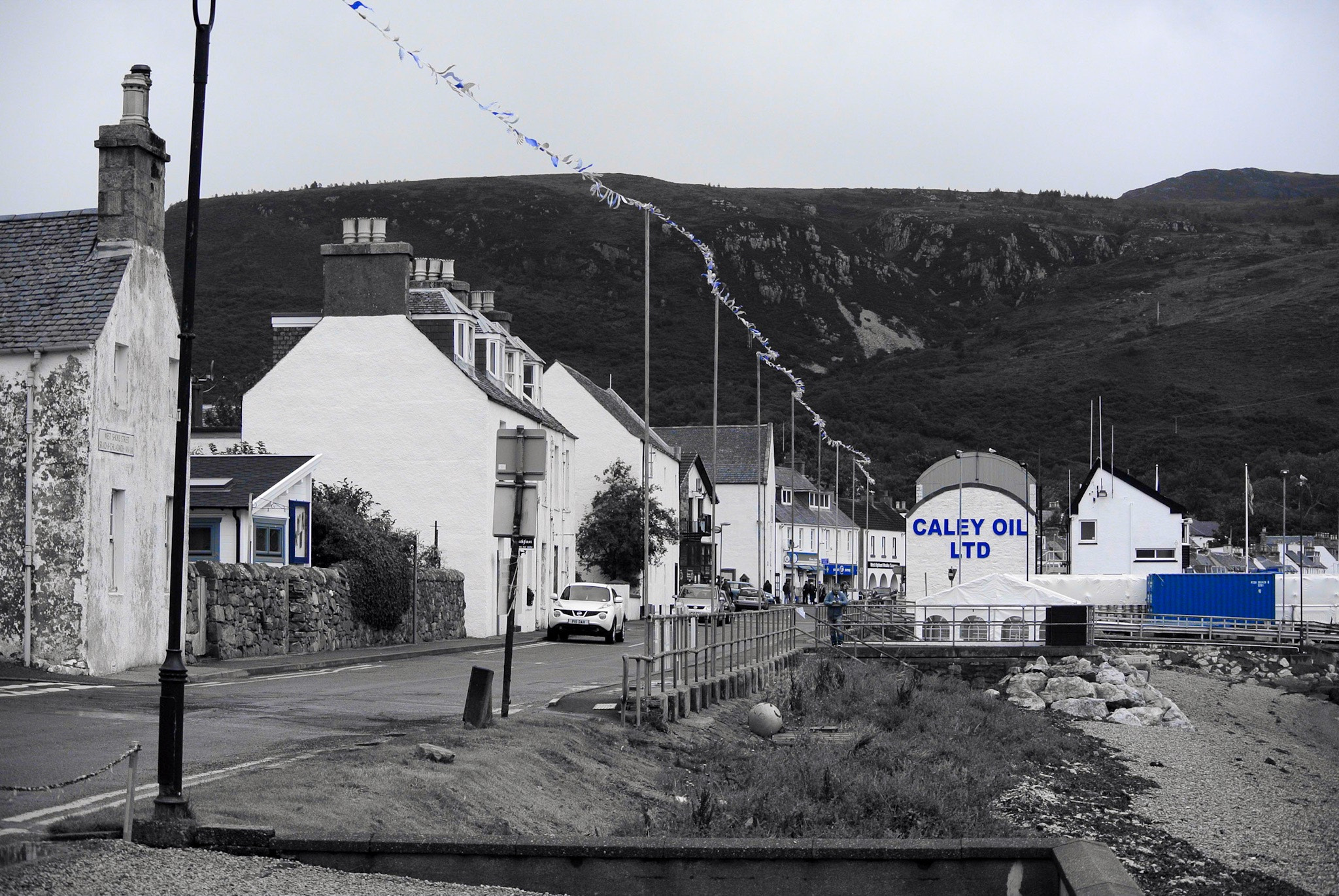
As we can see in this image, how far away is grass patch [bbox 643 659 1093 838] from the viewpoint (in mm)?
13500

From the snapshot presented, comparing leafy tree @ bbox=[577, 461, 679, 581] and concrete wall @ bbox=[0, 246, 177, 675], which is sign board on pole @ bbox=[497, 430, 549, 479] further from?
leafy tree @ bbox=[577, 461, 679, 581]

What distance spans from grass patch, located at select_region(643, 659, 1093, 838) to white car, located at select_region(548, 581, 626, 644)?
34.0ft

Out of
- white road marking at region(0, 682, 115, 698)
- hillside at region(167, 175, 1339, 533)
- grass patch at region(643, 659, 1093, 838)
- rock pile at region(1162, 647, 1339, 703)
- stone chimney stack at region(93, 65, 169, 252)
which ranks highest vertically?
hillside at region(167, 175, 1339, 533)

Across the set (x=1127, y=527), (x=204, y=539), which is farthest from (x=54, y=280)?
(x=1127, y=527)

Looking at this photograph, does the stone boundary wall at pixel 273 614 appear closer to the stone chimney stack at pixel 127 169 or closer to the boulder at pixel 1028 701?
the stone chimney stack at pixel 127 169

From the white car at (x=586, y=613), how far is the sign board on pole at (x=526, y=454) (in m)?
25.2

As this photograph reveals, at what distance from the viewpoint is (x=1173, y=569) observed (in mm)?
75125

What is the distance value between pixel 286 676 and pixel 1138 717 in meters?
20.5

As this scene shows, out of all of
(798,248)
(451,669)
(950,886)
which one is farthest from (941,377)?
(950,886)

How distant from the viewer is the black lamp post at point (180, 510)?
31.7 ft

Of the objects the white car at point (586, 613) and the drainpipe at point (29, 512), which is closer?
the drainpipe at point (29, 512)

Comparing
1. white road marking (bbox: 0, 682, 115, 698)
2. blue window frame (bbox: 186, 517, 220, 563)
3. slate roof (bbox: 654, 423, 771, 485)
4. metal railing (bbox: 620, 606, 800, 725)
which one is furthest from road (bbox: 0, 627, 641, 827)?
slate roof (bbox: 654, 423, 771, 485)

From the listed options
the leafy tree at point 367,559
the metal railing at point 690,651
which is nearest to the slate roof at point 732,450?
the leafy tree at point 367,559

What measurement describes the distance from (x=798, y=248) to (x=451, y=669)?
159m
